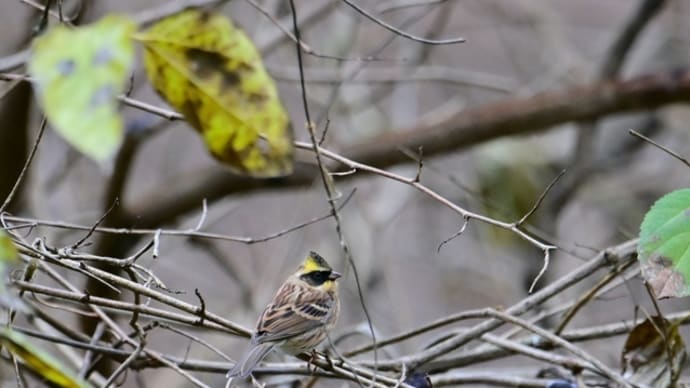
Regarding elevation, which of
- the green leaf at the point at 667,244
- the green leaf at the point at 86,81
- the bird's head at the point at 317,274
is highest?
the bird's head at the point at 317,274

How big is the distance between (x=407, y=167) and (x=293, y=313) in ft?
8.32

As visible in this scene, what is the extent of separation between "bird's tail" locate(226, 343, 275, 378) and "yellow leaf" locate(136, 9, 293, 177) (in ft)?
1.49

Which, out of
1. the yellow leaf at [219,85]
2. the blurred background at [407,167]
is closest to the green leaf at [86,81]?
the yellow leaf at [219,85]

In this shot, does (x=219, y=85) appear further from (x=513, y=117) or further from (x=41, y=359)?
(x=513, y=117)

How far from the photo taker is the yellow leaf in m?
1.59

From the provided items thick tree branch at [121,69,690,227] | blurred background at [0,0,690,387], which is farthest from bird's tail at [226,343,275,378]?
thick tree branch at [121,69,690,227]

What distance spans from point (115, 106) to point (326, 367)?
3.35ft

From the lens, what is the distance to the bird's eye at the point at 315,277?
2516 millimetres

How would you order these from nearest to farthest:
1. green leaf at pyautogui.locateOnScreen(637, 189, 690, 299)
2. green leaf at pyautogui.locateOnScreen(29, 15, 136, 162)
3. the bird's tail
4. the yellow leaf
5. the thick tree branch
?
green leaf at pyautogui.locateOnScreen(29, 15, 136, 162)
the yellow leaf
green leaf at pyautogui.locateOnScreen(637, 189, 690, 299)
the bird's tail
the thick tree branch

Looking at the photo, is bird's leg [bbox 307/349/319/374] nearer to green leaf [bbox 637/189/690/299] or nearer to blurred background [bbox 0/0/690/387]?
green leaf [bbox 637/189/690/299]

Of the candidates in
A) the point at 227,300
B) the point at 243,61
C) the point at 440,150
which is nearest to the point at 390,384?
the point at 243,61

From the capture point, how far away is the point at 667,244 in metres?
1.80

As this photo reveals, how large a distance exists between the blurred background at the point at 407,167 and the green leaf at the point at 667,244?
147 centimetres

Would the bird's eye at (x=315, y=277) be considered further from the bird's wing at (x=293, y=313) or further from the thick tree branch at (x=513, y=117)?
the thick tree branch at (x=513, y=117)
